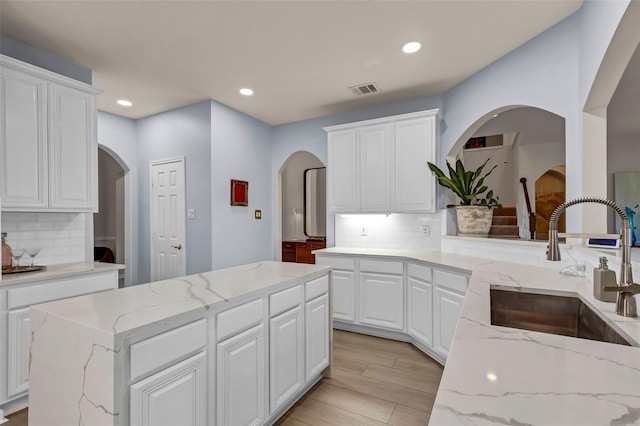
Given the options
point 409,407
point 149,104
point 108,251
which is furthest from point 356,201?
point 108,251

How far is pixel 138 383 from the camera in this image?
116 cm

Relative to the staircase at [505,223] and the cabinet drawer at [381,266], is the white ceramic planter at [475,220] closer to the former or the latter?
the staircase at [505,223]

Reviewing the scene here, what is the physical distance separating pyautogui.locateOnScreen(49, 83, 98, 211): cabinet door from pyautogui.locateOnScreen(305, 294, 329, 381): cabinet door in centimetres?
234

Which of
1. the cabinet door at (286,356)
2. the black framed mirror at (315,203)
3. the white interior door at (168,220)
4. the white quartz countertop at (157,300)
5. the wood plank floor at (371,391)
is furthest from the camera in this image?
the black framed mirror at (315,203)

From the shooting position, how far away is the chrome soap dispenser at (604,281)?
1.28 m

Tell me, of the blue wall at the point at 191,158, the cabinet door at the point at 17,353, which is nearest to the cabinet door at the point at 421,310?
the blue wall at the point at 191,158

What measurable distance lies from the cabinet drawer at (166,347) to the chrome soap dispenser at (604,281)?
1739mm

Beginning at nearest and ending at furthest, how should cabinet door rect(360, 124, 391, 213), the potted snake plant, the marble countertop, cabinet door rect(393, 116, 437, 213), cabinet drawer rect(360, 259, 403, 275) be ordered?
the marble countertop → the potted snake plant → cabinet drawer rect(360, 259, 403, 275) → cabinet door rect(393, 116, 437, 213) → cabinet door rect(360, 124, 391, 213)

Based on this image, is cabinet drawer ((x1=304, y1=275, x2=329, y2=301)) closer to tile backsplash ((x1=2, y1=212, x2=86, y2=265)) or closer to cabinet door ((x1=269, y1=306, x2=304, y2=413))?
cabinet door ((x1=269, y1=306, x2=304, y2=413))

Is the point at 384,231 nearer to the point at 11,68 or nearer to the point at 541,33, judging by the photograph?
the point at 541,33

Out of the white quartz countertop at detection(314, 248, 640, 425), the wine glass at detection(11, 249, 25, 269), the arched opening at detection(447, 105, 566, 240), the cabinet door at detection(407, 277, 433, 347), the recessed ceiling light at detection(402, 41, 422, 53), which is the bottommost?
the cabinet door at detection(407, 277, 433, 347)

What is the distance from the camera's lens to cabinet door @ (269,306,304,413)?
187 cm

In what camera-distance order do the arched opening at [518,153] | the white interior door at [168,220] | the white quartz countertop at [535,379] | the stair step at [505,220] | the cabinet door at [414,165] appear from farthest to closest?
the stair step at [505,220] < the arched opening at [518,153] < the white interior door at [168,220] < the cabinet door at [414,165] < the white quartz countertop at [535,379]

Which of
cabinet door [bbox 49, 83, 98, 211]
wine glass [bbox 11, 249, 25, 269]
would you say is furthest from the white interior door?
wine glass [bbox 11, 249, 25, 269]
